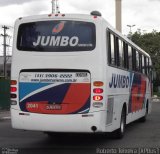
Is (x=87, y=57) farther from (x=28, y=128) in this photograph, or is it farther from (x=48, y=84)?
(x=28, y=128)

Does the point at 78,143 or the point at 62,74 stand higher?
the point at 62,74

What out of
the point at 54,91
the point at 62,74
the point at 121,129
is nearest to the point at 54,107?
the point at 54,91

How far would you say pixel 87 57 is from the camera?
11977 millimetres

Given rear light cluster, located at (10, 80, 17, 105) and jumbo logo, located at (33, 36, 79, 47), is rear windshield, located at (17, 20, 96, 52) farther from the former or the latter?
rear light cluster, located at (10, 80, 17, 105)

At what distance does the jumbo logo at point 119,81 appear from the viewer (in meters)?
13.1

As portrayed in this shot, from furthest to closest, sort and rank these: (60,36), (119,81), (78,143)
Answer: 1. (119,81)
2. (78,143)
3. (60,36)

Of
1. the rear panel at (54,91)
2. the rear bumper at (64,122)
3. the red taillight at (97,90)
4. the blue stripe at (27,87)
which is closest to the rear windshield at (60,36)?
the rear panel at (54,91)

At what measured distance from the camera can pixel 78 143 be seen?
1357cm

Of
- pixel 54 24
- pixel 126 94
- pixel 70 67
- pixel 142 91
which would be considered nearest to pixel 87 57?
pixel 70 67

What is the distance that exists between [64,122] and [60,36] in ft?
7.13

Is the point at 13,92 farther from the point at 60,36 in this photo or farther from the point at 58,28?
the point at 58,28

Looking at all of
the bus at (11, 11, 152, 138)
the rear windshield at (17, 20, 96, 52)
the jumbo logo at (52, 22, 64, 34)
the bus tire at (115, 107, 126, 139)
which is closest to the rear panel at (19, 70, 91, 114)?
the bus at (11, 11, 152, 138)

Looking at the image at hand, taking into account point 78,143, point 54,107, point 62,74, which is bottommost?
point 78,143

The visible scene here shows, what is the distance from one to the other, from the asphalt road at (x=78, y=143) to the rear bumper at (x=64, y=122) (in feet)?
1.81
